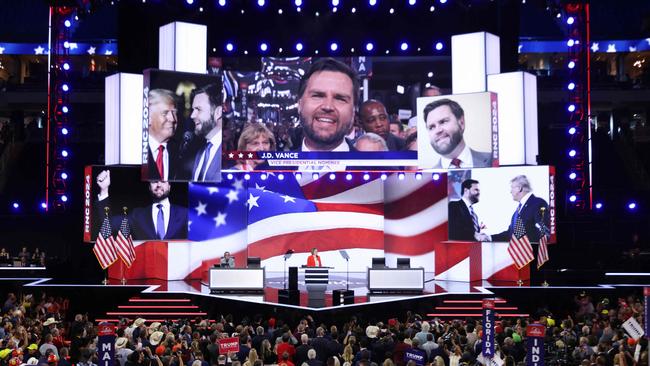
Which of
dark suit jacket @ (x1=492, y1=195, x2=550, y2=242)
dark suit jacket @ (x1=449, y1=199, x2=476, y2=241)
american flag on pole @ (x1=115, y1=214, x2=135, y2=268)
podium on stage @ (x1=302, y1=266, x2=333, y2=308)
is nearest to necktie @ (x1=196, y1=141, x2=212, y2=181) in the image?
american flag on pole @ (x1=115, y1=214, x2=135, y2=268)

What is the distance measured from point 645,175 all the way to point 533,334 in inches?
1120

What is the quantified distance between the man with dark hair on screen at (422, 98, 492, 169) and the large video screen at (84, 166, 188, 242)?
8.09 meters

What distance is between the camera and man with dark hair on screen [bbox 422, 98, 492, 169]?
96.3ft

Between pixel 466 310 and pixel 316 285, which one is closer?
pixel 316 285

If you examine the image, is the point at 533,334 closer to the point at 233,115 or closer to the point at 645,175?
the point at 233,115

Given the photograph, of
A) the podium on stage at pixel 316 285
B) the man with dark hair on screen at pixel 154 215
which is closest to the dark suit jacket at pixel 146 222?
the man with dark hair on screen at pixel 154 215

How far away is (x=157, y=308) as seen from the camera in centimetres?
Result: 2630

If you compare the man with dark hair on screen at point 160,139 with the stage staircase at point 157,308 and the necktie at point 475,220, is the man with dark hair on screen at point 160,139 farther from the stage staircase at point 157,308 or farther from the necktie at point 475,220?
the necktie at point 475,220

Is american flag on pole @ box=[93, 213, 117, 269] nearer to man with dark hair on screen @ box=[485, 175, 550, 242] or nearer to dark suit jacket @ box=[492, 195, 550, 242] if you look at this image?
man with dark hair on screen @ box=[485, 175, 550, 242]

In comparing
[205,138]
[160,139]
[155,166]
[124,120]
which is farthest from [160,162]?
[124,120]

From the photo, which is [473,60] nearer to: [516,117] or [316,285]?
[516,117]

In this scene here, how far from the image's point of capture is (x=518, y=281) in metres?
29.1

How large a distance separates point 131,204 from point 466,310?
10814 millimetres

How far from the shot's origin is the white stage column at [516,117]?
99.1 ft
